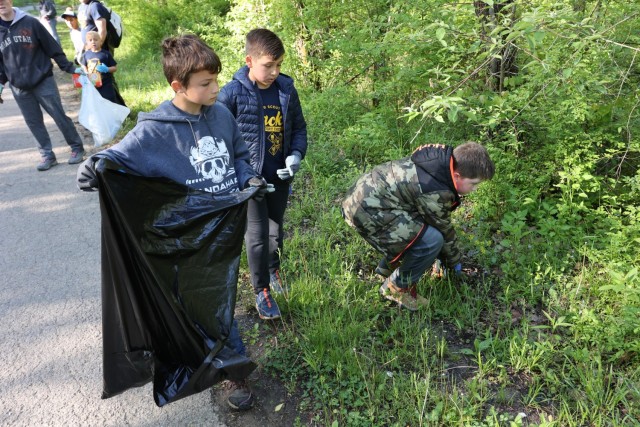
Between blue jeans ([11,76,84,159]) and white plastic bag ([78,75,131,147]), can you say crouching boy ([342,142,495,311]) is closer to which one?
white plastic bag ([78,75,131,147])

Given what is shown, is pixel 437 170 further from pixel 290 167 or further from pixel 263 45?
pixel 263 45

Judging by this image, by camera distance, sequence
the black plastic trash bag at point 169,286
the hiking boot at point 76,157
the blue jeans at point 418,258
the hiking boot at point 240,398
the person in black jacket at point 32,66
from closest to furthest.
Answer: the black plastic trash bag at point 169,286, the hiking boot at point 240,398, the blue jeans at point 418,258, the person in black jacket at point 32,66, the hiking boot at point 76,157

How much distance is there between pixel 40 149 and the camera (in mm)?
5773

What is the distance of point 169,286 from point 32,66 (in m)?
4.51

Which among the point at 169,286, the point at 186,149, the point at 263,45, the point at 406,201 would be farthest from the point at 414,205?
the point at 169,286

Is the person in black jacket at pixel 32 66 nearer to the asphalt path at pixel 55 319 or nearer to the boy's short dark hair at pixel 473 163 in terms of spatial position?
the asphalt path at pixel 55 319

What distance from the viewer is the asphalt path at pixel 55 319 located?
2.59 meters

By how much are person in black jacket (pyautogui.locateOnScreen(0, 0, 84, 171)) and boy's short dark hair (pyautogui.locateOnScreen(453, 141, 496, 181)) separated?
Result: 15.9ft

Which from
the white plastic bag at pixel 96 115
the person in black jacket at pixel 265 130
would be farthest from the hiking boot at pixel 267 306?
the white plastic bag at pixel 96 115

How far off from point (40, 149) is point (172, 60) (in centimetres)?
455

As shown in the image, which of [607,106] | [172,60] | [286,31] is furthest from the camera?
[286,31]

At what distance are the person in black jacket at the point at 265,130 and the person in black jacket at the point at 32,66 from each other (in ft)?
12.0

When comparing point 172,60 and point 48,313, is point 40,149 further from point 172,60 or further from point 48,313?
point 172,60

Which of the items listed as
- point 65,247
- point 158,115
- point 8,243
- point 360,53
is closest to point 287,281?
point 158,115
